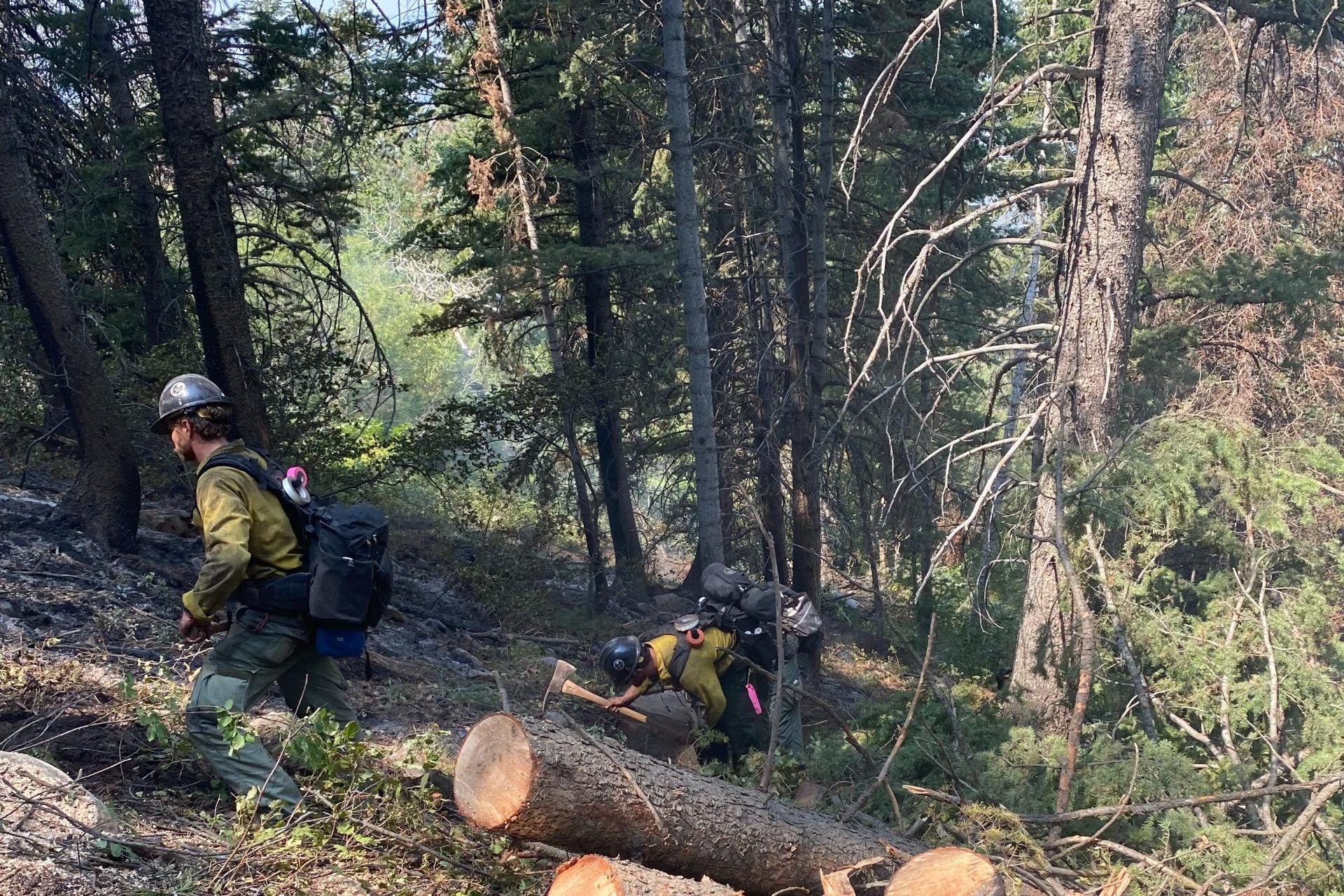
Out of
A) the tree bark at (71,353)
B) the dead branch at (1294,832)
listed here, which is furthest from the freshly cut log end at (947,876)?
the tree bark at (71,353)

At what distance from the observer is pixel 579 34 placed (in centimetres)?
1204

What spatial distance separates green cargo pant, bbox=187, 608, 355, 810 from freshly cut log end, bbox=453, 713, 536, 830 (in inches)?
33.8

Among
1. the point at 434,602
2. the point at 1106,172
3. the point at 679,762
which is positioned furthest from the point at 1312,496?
the point at 434,602

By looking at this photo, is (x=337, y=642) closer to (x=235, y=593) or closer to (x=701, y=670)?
(x=235, y=593)

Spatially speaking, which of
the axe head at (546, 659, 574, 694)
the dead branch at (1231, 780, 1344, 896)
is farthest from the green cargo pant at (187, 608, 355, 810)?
the dead branch at (1231, 780, 1344, 896)

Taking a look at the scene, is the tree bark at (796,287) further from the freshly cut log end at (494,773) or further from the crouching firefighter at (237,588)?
the freshly cut log end at (494,773)

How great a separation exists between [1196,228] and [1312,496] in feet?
27.0

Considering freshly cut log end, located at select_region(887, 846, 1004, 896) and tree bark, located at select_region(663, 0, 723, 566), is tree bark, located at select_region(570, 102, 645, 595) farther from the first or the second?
freshly cut log end, located at select_region(887, 846, 1004, 896)

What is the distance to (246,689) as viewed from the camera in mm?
4520

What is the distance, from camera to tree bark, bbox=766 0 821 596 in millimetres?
12375

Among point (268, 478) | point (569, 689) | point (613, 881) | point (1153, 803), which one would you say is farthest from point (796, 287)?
point (613, 881)

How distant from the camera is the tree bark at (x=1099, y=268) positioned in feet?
22.4

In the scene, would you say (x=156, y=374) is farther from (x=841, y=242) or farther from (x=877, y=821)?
(x=841, y=242)

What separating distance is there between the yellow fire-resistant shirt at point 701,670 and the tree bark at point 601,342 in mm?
6053
